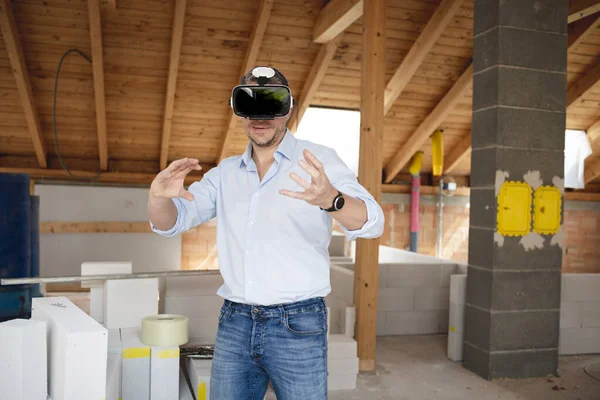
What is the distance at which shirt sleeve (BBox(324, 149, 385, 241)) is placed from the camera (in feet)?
4.57

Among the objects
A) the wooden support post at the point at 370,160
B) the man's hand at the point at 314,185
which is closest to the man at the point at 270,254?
the man's hand at the point at 314,185

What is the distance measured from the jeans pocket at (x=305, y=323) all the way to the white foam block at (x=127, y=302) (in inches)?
70.0

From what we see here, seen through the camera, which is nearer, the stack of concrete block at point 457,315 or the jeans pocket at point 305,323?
the jeans pocket at point 305,323

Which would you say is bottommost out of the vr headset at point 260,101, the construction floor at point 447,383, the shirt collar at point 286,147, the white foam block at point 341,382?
the construction floor at point 447,383

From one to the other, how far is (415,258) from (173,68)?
10.7ft

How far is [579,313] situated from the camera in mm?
4562

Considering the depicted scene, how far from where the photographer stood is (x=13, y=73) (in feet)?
18.0

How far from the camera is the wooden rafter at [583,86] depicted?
6.28 meters

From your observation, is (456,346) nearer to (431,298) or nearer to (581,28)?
(431,298)

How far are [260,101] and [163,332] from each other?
1625mm

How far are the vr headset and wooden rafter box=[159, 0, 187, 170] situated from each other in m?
3.74

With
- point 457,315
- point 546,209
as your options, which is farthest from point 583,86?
point 457,315

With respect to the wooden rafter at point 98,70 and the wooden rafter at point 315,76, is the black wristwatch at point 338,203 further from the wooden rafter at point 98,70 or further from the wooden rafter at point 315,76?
the wooden rafter at point 315,76

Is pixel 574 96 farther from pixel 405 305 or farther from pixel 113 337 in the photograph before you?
pixel 113 337
